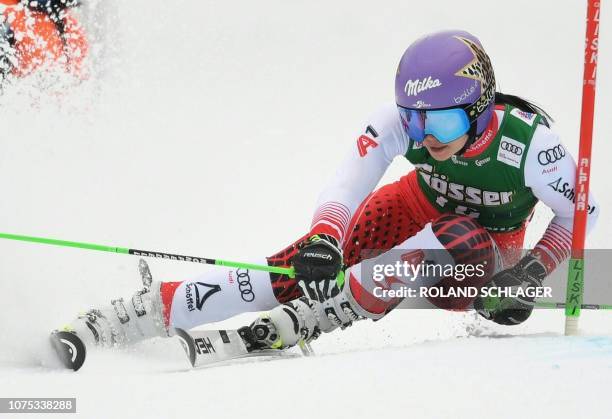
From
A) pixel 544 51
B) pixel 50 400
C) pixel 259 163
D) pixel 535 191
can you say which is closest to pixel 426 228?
pixel 535 191

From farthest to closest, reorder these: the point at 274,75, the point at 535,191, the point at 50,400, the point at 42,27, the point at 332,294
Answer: the point at 274,75, the point at 42,27, the point at 535,191, the point at 332,294, the point at 50,400

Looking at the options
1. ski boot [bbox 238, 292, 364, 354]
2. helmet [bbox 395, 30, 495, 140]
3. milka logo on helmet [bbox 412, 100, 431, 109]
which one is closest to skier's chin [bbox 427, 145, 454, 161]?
helmet [bbox 395, 30, 495, 140]

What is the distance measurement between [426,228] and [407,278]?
0.30 metres

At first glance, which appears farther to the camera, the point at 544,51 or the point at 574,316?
the point at 544,51

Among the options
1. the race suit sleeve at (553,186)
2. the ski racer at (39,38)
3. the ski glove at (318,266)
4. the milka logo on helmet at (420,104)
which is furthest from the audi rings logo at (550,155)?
the ski racer at (39,38)

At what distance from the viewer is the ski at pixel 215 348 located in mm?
4102

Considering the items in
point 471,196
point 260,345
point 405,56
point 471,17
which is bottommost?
point 260,345

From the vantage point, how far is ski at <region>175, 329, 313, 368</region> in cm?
410

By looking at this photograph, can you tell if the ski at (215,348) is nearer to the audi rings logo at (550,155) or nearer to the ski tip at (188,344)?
the ski tip at (188,344)

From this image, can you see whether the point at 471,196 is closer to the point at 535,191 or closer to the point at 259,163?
the point at 535,191

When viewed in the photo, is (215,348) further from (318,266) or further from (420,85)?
(420,85)

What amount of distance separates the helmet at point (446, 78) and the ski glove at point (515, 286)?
0.68 meters

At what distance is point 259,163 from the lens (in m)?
8.23
